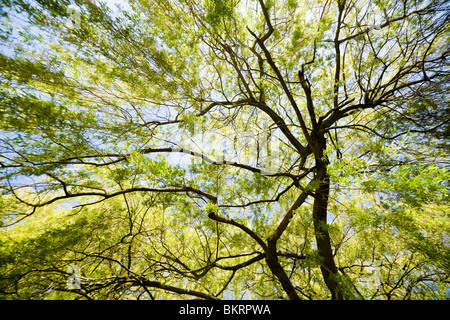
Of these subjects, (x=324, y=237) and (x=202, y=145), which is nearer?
(x=324, y=237)

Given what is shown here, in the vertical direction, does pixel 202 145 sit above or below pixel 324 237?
above

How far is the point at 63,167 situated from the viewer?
72.6 inches

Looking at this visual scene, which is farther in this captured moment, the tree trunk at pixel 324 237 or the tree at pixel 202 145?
the tree trunk at pixel 324 237

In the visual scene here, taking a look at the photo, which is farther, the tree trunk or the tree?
the tree trunk

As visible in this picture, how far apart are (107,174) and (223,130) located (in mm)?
1956

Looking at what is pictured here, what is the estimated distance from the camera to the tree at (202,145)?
154 centimetres

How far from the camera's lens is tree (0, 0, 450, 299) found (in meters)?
1.54

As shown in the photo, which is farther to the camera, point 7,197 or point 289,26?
point 289,26

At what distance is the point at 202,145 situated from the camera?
2.65m
